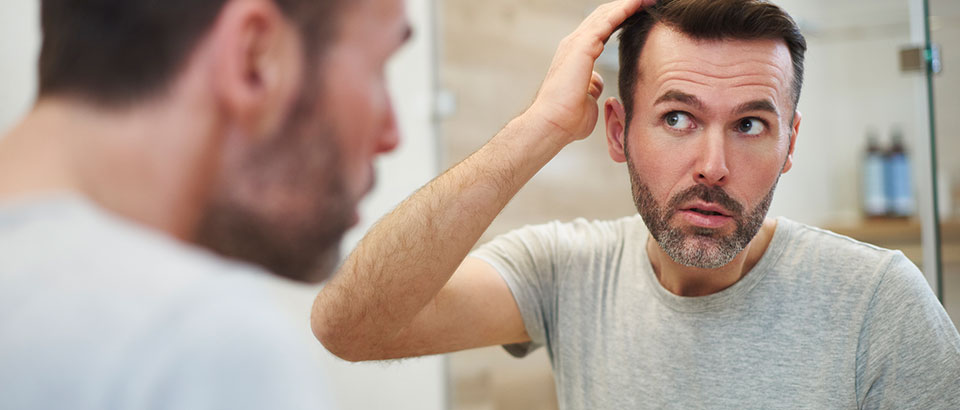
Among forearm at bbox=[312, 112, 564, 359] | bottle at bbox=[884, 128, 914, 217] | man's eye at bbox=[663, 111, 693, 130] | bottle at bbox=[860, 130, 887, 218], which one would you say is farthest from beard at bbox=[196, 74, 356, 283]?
bottle at bbox=[860, 130, 887, 218]

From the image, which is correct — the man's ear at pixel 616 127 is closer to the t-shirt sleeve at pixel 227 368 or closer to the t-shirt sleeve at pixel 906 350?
the t-shirt sleeve at pixel 906 350

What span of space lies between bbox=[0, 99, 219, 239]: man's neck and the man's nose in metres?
0.66

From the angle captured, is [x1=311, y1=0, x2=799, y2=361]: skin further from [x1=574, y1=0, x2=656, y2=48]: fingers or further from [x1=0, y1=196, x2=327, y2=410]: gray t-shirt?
[x1=0, y1=196, x2=327, y2=410]: gray t-shirt

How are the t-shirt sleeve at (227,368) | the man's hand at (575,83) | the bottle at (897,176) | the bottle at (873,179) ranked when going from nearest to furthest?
the t-shirt sleeve at (227,368), the man's hand at (575,83), the bottle at (897,176), the bottle at (873,179)

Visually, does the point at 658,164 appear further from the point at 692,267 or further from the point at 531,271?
the point at 531,271

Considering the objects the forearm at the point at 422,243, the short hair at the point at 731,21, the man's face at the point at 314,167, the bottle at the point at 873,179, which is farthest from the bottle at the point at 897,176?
the man's face at the point at 314,167

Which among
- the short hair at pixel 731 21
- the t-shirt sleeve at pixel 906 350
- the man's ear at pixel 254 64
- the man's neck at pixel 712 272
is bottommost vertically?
the t-shirt sleeve at pixel 906 350

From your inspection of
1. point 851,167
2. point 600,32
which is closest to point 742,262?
point 600,32

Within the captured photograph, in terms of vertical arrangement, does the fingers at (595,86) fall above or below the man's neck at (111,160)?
above

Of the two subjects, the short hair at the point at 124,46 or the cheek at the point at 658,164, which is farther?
the cheek at the point at 658,164

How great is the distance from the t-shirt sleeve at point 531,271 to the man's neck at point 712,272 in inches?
6.3

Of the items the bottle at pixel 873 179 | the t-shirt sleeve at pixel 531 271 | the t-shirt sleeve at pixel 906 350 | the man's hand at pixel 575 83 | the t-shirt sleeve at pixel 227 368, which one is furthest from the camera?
the bottle at pixel 873 179

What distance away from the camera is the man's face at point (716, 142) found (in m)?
0.89

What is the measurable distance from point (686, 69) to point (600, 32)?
128 millimetres
